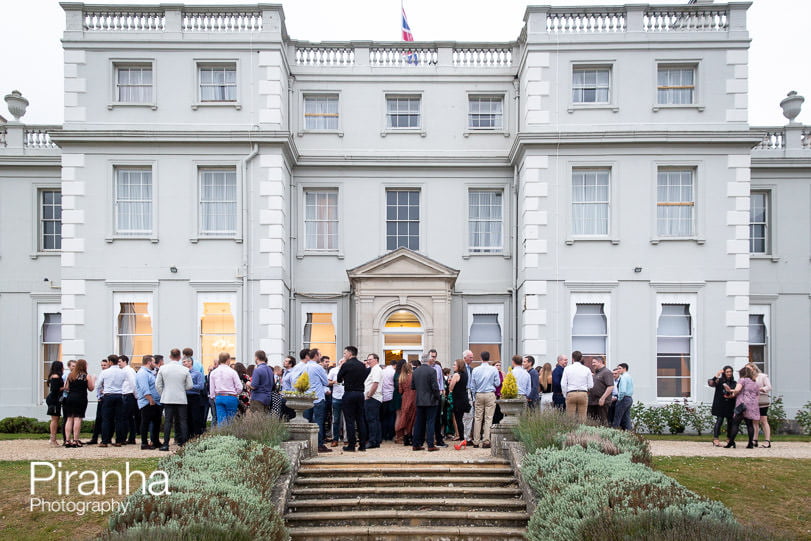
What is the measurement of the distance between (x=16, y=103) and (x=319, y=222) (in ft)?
37.1

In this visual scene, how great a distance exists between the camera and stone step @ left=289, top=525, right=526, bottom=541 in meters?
10.7

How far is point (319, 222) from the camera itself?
2398 centimetres

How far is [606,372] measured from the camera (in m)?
16.3

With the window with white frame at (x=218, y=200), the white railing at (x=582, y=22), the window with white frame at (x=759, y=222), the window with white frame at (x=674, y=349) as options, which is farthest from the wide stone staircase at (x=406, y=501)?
the window with white frame at (x=759, y=222)

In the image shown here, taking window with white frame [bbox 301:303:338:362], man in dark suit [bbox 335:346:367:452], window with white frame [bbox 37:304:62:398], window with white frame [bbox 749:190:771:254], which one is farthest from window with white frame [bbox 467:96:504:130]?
window with white frame [bbox 37:304:62:398]

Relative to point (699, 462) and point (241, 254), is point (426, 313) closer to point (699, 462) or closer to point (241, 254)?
point (241, 254)

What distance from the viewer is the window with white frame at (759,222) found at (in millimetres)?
24875

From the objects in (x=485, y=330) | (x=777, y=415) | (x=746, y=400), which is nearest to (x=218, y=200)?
(x=485, y=330)

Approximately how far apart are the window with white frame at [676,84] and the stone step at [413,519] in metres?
15.4

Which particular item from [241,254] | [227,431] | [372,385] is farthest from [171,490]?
[241,254]

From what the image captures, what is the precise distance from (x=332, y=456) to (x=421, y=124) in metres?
13.0

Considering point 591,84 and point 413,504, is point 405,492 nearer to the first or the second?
point 413,504

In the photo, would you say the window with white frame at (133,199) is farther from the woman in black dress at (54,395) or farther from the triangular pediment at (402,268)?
the woman in black dress at (54,395)

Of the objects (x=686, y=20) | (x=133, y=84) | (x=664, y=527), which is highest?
(x=686, y=20)
